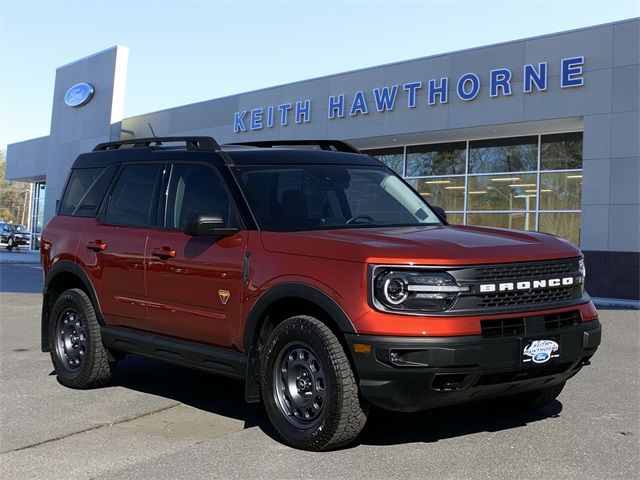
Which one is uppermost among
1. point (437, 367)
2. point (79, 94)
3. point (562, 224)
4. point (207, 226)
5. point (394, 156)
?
point (79, 94)

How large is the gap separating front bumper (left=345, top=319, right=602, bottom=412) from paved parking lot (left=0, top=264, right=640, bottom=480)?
0.40 meters

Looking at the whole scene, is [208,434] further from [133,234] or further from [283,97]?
[283,97]

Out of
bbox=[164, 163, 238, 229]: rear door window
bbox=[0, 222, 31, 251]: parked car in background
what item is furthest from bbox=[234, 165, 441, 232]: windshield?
bbox=[0, 222, 31, 251]: parked car in background

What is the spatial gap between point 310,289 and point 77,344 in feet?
10.1

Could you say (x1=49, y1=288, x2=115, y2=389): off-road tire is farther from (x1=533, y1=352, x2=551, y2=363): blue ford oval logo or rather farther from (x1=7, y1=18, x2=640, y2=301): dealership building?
(x1=7, y1=18, x2=640, y2=301): dealership building

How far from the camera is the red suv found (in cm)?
420

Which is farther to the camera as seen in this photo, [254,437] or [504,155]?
[504,155]

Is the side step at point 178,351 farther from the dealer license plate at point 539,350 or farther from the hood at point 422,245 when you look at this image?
the dealer license plate at point 539,350

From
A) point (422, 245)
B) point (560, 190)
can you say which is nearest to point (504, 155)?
point (560, 190)

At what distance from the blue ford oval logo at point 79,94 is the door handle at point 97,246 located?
27.6 m

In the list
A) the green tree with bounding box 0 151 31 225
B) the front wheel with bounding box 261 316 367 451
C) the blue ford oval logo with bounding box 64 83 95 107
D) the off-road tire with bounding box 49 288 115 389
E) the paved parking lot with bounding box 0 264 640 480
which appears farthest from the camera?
the green tree with bounding box 0 151 31 225

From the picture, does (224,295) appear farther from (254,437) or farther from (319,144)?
(319,144)

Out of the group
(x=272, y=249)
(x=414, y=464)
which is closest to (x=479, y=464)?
(x=414, y=464)

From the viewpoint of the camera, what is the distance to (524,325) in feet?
14.3
